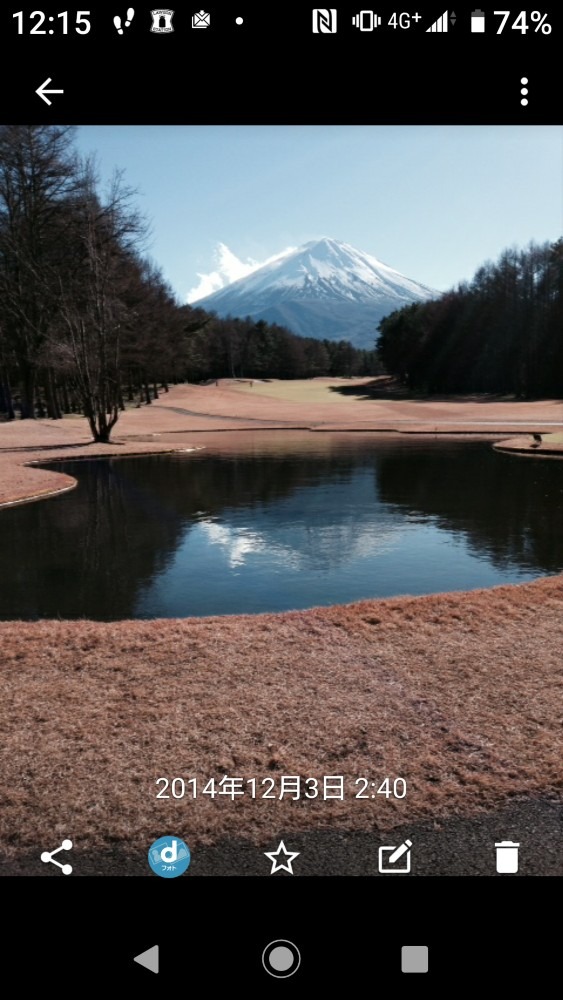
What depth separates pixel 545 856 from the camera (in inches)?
129

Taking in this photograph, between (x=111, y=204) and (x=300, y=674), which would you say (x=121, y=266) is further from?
(x=300, y=674)

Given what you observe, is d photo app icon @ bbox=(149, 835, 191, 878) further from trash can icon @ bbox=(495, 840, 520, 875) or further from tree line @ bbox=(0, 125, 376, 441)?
tree line @ bbox=(0, 125, 376, 441)

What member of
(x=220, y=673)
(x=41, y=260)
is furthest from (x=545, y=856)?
(x=41, y=260)
